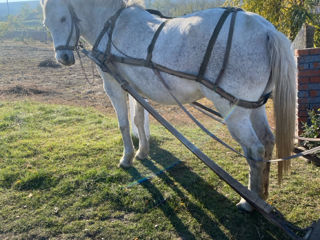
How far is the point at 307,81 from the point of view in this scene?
3.81 m

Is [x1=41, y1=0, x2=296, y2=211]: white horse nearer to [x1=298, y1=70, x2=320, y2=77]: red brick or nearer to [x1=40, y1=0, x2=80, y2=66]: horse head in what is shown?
[x1=40, y1=0, x2=80, y2=66]: horse head

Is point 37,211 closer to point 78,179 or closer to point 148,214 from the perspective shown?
point 78,179

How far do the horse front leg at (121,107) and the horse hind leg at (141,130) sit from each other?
10.7 inches

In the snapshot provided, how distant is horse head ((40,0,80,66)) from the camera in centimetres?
321

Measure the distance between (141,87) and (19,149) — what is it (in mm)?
2887

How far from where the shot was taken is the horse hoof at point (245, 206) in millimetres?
2771

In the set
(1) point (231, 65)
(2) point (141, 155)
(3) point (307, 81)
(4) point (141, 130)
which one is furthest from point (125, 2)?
(3) point (307, 81)

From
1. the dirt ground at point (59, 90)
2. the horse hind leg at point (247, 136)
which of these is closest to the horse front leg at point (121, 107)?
the horse hind leg at point (247, 136)

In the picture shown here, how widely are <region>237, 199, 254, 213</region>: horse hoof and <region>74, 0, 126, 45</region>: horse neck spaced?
8.19ft

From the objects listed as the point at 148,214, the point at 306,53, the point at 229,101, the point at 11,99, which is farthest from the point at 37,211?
the point at 11,99

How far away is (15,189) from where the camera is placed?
3.46m

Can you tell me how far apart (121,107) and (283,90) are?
205 cm

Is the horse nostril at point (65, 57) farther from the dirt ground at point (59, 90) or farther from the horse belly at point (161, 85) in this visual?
the dirt ground at point (59, 90)

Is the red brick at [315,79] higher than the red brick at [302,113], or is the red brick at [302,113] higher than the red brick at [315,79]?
the red brick at [315,79]
